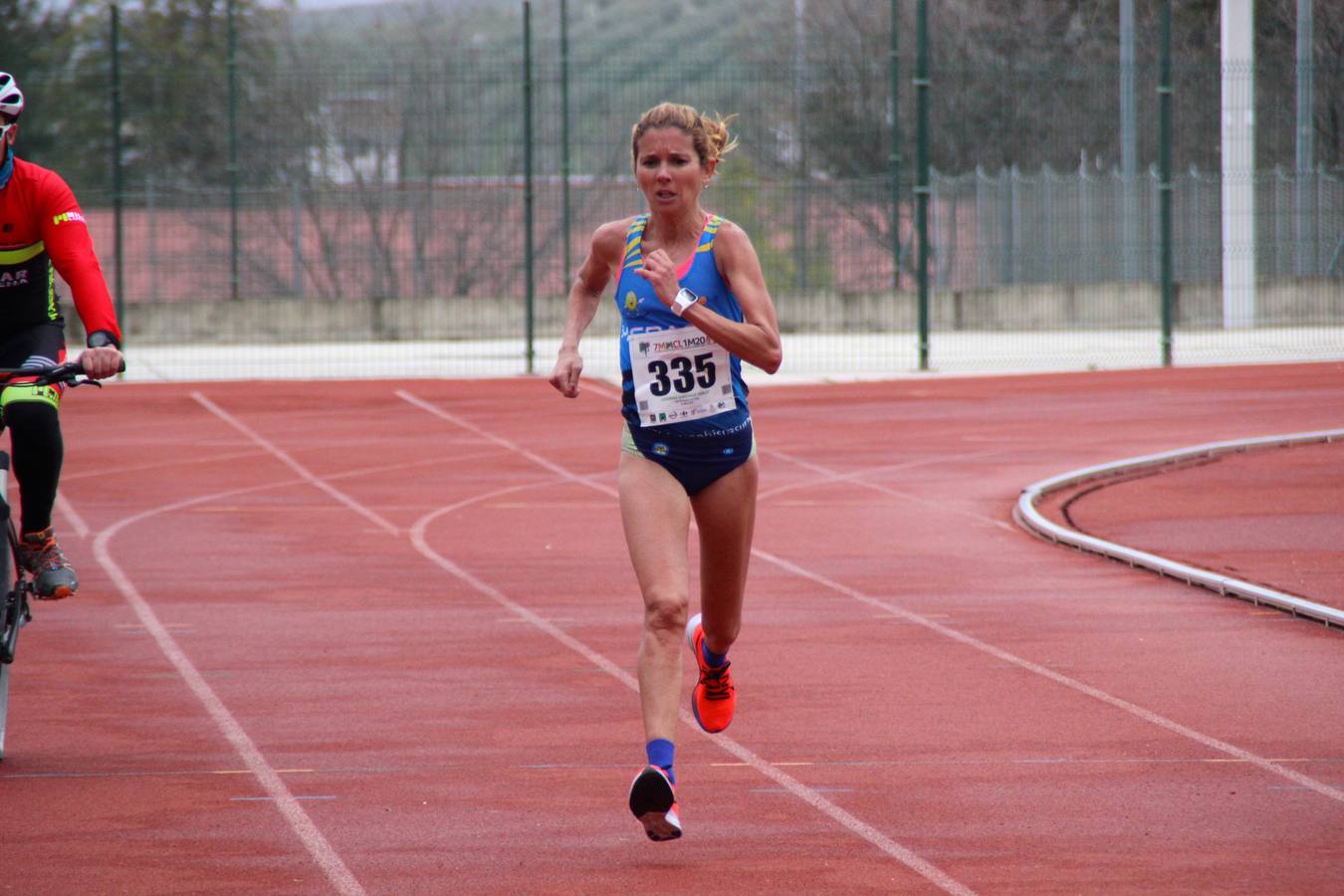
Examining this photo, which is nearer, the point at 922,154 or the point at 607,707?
the point at 607,707

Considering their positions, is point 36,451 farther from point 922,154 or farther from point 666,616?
point 922,154

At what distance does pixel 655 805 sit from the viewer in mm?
5035

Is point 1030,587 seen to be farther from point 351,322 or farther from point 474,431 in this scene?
point 351,322

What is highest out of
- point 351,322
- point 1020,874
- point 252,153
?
point 252,153

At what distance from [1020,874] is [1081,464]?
10180 mm

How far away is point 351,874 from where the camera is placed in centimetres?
508

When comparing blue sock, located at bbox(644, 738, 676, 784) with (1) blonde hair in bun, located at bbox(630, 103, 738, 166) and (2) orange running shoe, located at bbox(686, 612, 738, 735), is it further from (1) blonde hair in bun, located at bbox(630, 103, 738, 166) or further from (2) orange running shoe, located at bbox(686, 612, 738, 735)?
(1) blonde hair in bun, located at bbox(630, 103, 738, 166)

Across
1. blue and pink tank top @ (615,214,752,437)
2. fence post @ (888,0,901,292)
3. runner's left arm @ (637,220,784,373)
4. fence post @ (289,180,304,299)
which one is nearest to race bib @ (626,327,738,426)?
blue and pink tank top @ (615,214,752,437)

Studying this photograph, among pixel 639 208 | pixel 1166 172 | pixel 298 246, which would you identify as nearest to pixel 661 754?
pixel 1166 172

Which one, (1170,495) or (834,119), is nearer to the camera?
(1170,495)

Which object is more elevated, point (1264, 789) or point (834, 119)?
point (834, 119)

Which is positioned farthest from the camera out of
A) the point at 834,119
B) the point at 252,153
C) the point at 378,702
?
the point at 834,119

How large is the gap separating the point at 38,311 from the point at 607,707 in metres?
2.40

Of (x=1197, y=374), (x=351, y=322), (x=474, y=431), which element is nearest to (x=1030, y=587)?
(x=474, y=431)
